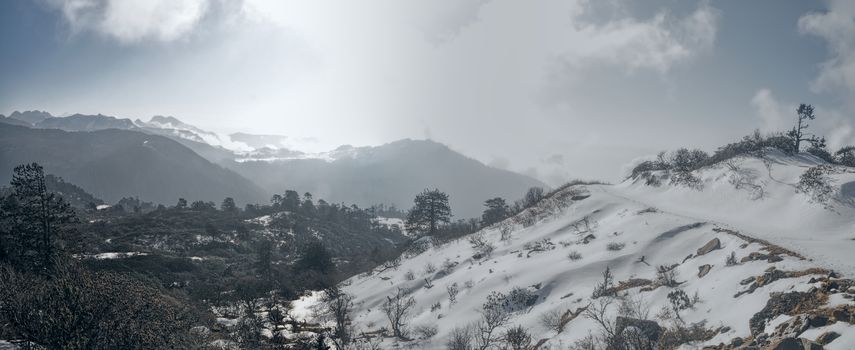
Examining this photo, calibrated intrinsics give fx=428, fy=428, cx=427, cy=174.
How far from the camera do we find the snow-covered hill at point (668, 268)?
1491 centimetres

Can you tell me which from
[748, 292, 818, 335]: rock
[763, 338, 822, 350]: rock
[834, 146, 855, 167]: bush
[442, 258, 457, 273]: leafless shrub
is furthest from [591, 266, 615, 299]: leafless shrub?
[834, 146, 855, 167]: bush

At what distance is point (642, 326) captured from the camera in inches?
679

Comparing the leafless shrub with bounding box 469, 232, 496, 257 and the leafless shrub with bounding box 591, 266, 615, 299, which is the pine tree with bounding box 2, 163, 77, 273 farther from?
the leafless shrub with bounding box 591, 266, 615, 299

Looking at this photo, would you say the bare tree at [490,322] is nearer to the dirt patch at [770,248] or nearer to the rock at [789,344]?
the rock at [789,344]

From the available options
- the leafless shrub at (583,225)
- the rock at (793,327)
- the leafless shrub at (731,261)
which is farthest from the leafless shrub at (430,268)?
the rock at (793,327)

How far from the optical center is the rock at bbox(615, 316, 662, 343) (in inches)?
661

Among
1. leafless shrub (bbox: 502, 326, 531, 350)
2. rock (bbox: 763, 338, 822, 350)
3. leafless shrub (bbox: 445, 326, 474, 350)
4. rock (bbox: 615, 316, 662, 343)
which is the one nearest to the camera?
rock (bbox: 763, 338, 822, 350)

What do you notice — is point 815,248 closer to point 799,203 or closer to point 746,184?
point 799,203

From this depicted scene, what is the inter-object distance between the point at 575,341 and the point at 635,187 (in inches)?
1236

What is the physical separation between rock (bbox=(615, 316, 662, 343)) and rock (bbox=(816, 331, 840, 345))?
5.44 m

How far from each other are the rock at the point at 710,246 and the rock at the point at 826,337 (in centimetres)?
1079

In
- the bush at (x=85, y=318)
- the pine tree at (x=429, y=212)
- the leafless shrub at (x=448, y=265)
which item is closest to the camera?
the bush at (x=85, y=318)

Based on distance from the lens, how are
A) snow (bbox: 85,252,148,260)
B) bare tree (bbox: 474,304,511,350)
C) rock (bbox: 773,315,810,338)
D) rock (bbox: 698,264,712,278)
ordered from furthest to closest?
snow (bbox: 85,252,148,260), bare tree (bbox: 474,304,511,350), rock (bbox: 698,264,712,278), rock (bbox: 773,315,810,338)

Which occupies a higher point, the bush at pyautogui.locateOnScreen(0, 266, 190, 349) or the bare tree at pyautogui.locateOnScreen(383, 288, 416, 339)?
the bush at pyautogui.locateOnScreen(0, 266, 190, 349)
